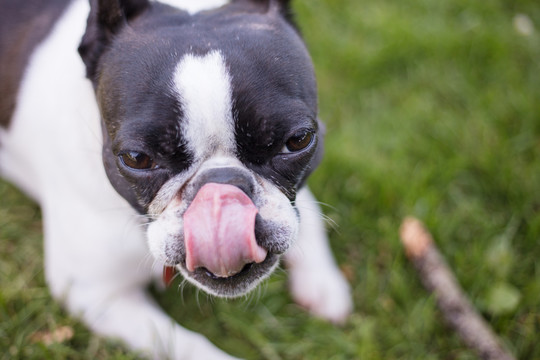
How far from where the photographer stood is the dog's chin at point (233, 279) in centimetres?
244

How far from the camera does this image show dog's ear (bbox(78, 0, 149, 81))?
2662 mm

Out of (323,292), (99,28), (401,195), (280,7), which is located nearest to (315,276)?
(323,292)

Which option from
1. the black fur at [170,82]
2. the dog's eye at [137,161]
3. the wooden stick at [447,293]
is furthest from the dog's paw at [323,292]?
the dog's eye at [137,161]

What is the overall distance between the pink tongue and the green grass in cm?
115

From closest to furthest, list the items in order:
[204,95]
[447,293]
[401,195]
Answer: [204,95]
[447,293]
[401,195]

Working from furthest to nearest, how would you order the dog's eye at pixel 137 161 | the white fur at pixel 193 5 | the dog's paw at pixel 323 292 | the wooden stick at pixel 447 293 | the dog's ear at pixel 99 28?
the dog's paw at pixel 323 292 < the wooden stick at pixel 447 293 < the white fur at pixel 193 5 < the dog's ear at pixel 99 28 < the dog's eye at pixel 137 161

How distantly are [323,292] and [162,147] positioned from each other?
1566 millimetres

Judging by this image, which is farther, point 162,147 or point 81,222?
point 81,222

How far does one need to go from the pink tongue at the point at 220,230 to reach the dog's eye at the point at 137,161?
314mm

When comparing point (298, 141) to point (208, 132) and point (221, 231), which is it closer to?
point (208, 132)

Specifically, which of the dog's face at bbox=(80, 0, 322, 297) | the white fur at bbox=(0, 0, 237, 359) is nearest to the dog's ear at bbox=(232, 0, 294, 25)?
the dog's face at bbox=(80, 0, 322, 297)

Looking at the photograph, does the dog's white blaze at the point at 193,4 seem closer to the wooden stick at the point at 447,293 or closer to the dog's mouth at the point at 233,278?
the dog's mouth at the point at 233,278

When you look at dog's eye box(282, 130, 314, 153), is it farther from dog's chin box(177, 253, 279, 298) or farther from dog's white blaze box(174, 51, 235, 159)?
dog's chin box(177, 253, 279, 298)

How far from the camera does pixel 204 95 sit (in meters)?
2.26
